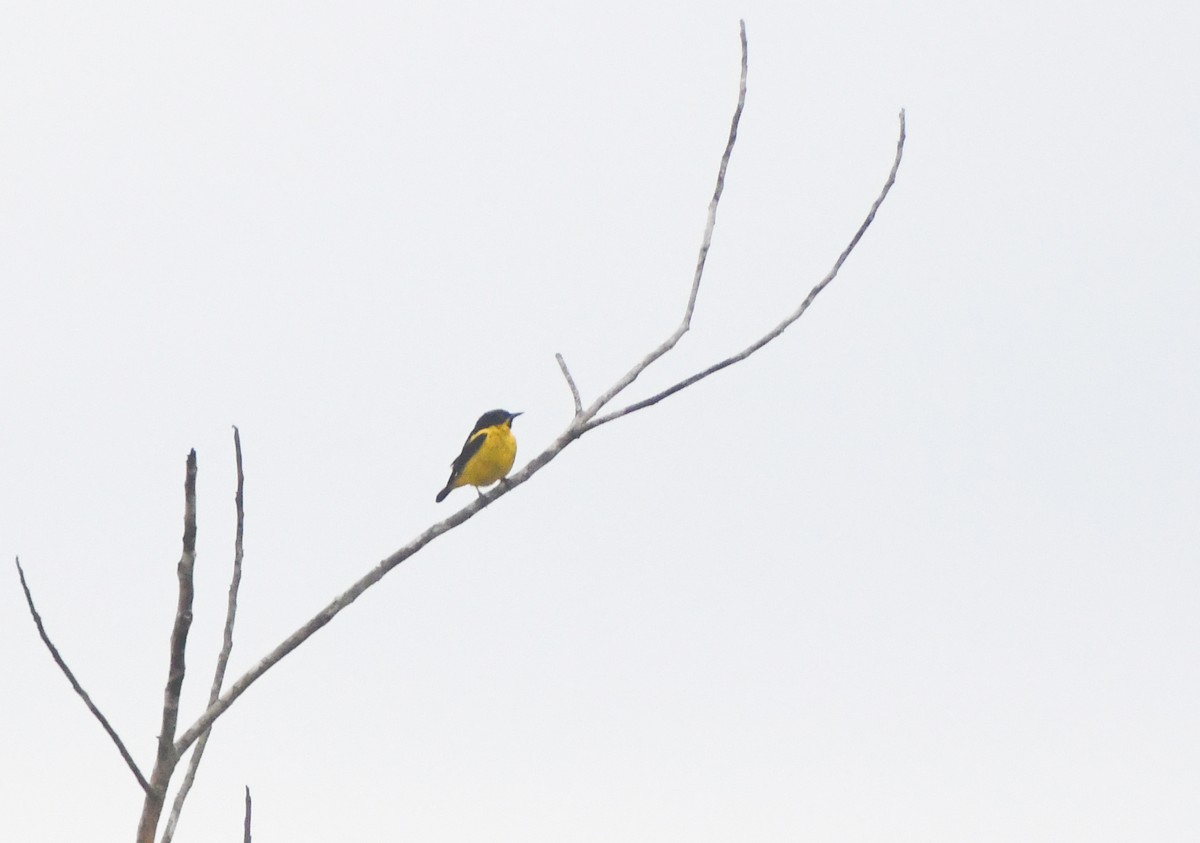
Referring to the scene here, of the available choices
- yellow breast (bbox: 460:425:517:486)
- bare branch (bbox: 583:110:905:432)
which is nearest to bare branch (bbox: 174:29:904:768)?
bare branch (bbox: 583:110:905:432)

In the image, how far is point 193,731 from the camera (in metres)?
2.62

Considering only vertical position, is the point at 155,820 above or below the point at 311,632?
below

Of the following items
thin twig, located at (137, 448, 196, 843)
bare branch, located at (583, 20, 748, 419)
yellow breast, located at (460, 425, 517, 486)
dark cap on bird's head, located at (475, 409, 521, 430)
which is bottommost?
thin twig, located at (137, 448, 196, 843)

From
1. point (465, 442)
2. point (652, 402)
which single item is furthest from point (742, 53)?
point (465, 442)

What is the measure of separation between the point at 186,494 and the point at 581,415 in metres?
1.48

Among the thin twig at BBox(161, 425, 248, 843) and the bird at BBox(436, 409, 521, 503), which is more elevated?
the bird at BBox(436, 409, 521, 503)

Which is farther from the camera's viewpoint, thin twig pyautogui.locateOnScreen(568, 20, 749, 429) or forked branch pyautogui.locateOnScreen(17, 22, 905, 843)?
thin twig pyautogui.locateOnScreen(568, 20, 749, 429)

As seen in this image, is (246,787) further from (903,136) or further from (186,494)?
(903,136)

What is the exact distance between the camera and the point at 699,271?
12.9ft

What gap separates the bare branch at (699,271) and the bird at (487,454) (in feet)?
31.1

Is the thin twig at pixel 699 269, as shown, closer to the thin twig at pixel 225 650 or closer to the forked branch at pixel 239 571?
the forked branch at pixel 239 571

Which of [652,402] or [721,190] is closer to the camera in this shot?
[652,402]

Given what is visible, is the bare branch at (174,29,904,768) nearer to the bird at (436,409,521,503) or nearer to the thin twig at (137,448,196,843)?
the thin twig at (137,448,196,843)

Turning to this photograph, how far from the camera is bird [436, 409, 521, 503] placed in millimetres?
13711
